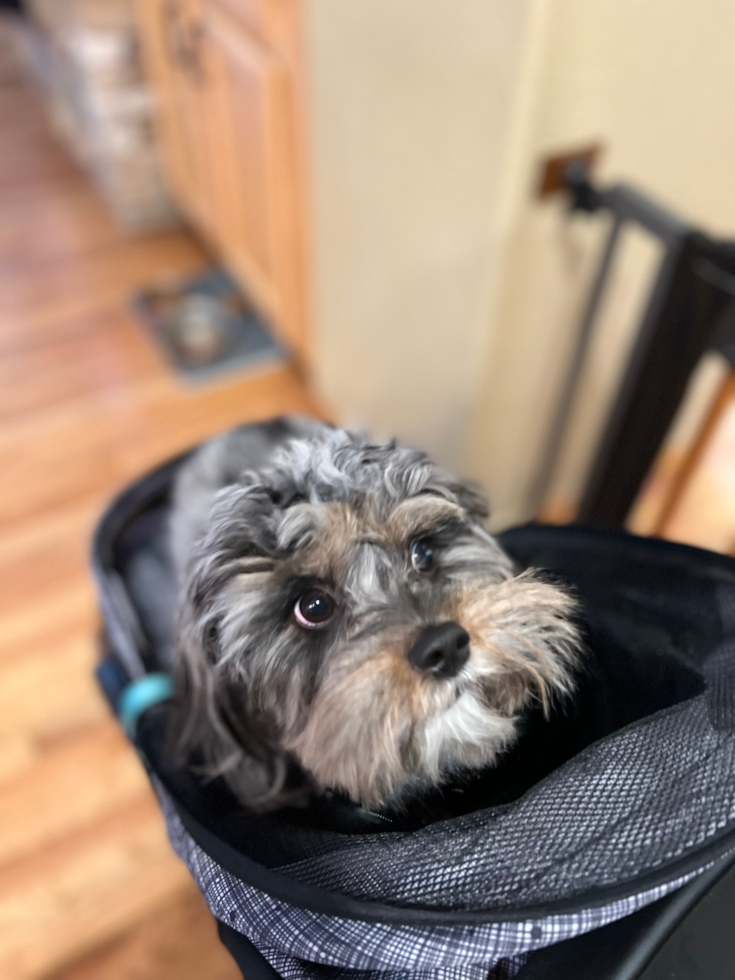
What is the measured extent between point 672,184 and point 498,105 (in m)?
0.40

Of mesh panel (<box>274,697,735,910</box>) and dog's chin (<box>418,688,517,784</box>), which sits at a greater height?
mesh panel (<box>274,697,735,910</box>)

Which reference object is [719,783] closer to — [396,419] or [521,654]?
[521,654]

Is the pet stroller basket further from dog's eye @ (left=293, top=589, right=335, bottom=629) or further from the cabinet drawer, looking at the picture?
the cabinet drawer

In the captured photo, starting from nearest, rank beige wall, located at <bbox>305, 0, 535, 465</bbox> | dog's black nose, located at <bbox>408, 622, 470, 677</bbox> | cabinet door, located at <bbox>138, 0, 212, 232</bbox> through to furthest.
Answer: dog's black nose, located at <bbox>408, 622, 470, 677</bbox> → beige wall, located at <bbox>305, 0, 535, 465</bbox> → cabinet door, located at <bbox>138, 0, 212, 232</bbox>

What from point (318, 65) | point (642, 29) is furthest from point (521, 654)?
point (318, 65)

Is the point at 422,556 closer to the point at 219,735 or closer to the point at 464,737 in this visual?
the point at 464,737

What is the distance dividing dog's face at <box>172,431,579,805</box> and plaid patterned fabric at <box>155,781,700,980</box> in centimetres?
18

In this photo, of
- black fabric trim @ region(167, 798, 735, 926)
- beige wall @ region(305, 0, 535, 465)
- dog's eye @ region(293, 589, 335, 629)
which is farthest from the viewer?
beige wall @ region(305, 0, 535, 465)

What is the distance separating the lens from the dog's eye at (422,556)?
2.93 ft

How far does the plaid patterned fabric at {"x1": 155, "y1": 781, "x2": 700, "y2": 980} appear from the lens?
52cm

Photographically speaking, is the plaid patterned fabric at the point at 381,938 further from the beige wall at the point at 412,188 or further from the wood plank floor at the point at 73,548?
the beige wall at the point at 412,188

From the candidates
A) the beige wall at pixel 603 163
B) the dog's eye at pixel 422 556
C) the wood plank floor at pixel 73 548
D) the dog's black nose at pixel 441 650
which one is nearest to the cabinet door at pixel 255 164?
the wood plank floor at pixel 73 548

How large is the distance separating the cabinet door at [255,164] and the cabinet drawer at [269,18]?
32 millimetres

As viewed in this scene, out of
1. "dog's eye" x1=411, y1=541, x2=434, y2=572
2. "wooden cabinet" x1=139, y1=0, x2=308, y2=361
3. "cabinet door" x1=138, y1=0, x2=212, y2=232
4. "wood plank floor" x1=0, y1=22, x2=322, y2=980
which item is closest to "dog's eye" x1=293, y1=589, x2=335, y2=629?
"dog's eye" x1=411, y1=541, x2=434, y2=572
